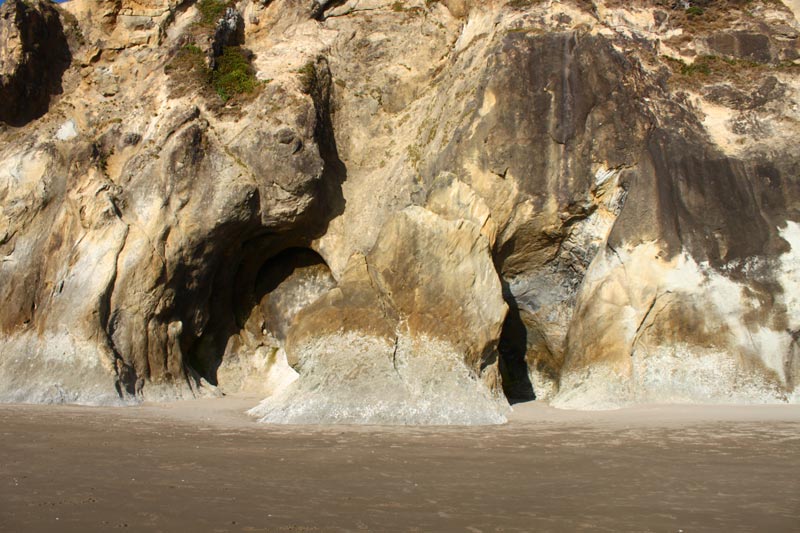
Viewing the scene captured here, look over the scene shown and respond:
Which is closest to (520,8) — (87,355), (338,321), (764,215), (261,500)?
(764,215)

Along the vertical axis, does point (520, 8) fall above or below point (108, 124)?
above

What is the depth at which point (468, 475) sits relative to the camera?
6.25 metres

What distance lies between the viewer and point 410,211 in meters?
12.6

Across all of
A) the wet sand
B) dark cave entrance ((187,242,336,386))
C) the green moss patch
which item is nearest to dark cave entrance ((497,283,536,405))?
dark cave entrance ((187,242,336,386))

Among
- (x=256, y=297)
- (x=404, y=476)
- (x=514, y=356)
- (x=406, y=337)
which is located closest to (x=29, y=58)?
(x=256, y=297)

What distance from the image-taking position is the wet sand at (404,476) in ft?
15.1

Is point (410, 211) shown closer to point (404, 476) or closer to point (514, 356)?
point (514, 356)

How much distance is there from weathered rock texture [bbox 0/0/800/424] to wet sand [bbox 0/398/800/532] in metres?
2.32

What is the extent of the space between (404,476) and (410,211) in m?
7.08

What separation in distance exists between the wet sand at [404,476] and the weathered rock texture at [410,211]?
2320 mm

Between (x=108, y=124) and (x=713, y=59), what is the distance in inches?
540

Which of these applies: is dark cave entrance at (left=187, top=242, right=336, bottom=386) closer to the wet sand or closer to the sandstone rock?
the sandstone rock

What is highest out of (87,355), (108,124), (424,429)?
(108,124)

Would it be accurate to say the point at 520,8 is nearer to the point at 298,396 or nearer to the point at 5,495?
the point at 298,396
